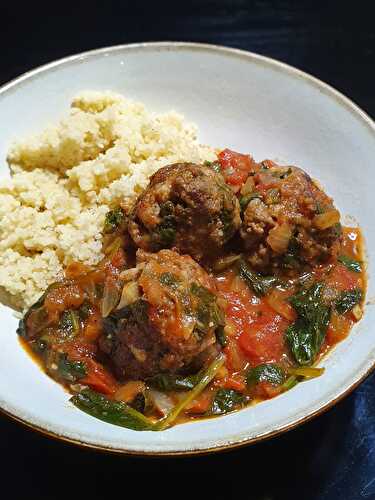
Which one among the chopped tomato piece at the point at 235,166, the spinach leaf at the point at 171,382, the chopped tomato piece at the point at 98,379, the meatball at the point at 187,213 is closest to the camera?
the spinach leaf at the point at 171,382

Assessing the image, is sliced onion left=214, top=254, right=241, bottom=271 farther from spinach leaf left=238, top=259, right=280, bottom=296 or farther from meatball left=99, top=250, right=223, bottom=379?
meatball left=99, top=250, right=223, bottom=379

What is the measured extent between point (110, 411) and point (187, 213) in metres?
1.65

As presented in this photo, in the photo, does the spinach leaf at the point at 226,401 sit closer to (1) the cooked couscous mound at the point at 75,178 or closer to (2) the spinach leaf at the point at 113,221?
(1) the cooked couscous mound at the point at 75,178

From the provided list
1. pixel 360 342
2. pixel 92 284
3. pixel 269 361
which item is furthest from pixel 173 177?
pixel 360 342

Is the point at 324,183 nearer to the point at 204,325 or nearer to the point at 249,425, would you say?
the point at 204,325

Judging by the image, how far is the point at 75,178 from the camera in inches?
223

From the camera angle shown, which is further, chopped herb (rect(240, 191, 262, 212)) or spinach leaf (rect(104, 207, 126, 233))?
spinach leaf (rect(104, 207, 126, 233))

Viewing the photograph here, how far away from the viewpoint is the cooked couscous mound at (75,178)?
205 inches

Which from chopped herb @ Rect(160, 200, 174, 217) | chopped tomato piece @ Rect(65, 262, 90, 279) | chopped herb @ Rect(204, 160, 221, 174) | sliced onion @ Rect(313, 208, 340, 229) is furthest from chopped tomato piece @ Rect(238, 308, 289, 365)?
chopped herb @ Rect(204, 160, 221, 174)

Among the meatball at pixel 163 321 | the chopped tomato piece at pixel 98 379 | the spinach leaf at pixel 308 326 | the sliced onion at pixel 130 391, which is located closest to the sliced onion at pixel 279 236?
the spinach leaf at pixel 308 326

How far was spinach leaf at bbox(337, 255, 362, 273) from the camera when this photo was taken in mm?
5238

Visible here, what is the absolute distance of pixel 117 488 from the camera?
4.39m

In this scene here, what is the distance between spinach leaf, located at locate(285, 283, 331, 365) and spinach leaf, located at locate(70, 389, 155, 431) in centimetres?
129

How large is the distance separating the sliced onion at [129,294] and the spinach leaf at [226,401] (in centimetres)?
97
